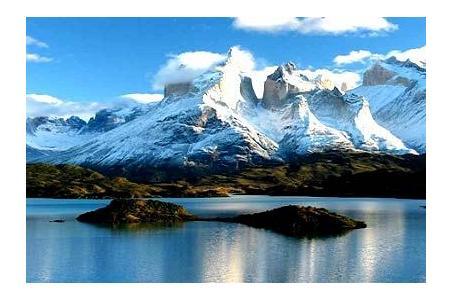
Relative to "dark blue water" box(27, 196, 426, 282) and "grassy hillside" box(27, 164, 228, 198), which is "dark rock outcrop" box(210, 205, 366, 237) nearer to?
"dark blue water" box(27, 196, 426, 282)

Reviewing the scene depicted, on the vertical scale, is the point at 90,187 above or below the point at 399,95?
below

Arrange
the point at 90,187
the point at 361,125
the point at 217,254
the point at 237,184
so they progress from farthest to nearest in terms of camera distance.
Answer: the point at 361,125 → the point at 237,184 → the point at 90,187 → the point at 217,254

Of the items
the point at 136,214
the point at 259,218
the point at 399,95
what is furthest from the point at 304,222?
the point at 399,95

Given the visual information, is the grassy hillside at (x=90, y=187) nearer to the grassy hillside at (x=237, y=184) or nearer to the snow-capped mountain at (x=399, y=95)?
the grassy hillside at (x=237, y=184)

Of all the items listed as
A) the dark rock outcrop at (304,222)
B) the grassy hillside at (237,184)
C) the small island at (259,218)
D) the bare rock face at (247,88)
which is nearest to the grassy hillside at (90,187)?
the grassy hillside at (237,184)

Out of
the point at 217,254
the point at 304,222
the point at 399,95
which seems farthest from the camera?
the point at 399,95

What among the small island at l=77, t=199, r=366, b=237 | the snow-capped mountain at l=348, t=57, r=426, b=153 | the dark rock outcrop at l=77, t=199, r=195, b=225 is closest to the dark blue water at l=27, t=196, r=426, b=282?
the small island at l=77, t=199, r=366, b=237

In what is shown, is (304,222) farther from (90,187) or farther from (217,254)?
(90,187)

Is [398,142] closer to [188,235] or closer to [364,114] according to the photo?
[364,114]
